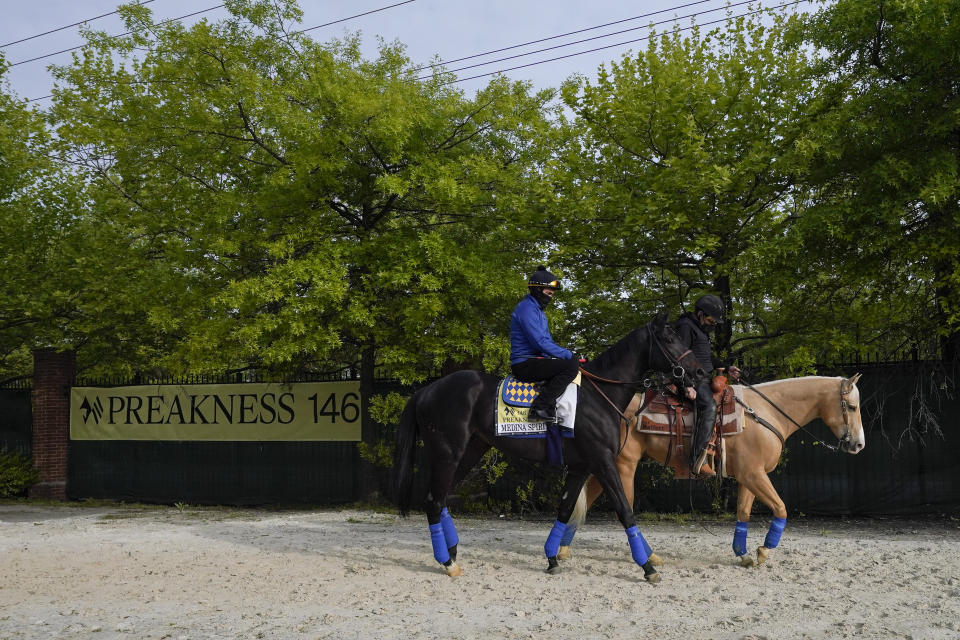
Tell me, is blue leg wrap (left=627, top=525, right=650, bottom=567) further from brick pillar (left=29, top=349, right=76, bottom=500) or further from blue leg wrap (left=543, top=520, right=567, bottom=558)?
brick pillar (left=29, top=349, right=76, bottom=500)

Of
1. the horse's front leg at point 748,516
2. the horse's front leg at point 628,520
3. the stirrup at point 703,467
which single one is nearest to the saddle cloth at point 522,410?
the horse's front leg at point 628,520

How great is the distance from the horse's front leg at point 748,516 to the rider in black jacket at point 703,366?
52 cm

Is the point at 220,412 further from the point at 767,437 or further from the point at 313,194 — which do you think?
the point at 767,437

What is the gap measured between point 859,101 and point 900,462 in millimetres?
5178

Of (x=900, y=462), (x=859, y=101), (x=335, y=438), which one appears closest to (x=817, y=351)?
(x=900, y=462)

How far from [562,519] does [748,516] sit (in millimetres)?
1832

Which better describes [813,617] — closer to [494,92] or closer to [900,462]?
[900,462]

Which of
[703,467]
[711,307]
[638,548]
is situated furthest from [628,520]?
[711,307]

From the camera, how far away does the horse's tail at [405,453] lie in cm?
780

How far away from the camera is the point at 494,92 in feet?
39.4

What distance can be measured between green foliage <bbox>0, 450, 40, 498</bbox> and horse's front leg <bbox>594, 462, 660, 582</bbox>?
13.3 m

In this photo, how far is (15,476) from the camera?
1552cm

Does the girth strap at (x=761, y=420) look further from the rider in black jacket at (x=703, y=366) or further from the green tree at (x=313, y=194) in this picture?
the green tree at (x=313, y=194)

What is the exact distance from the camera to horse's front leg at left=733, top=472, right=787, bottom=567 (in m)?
7.37
